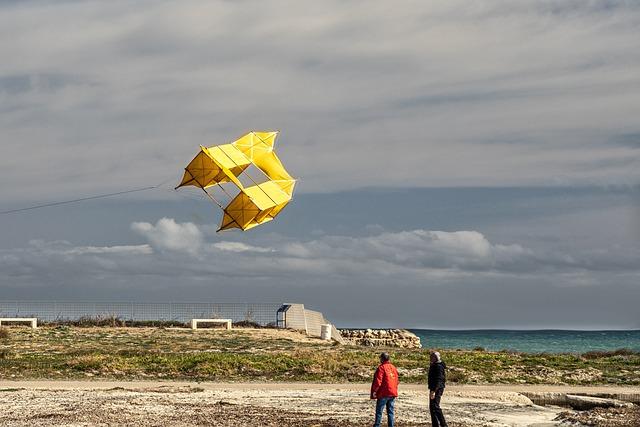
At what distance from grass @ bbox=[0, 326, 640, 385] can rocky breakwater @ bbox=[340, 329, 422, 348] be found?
36.8 ft

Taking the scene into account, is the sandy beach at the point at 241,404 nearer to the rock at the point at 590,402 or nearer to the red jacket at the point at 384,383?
the rock at the point at 590,402

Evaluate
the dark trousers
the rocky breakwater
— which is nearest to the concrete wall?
the rocky breakwater

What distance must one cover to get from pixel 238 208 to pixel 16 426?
13.1 metres

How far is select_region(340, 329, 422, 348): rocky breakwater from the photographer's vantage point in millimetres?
61750

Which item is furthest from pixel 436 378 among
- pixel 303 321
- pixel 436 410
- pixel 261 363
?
pixel 303 321

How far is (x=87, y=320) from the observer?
6197 cm

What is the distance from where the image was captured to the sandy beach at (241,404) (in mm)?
26906

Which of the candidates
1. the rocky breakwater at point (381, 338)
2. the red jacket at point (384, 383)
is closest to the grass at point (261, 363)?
the rocky breakwater at point (381, 338)

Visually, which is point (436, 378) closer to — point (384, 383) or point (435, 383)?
point (435, 383)

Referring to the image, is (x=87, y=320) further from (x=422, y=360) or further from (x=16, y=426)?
(x=16, y=426)

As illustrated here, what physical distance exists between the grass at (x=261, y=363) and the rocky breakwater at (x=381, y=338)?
1122 cm

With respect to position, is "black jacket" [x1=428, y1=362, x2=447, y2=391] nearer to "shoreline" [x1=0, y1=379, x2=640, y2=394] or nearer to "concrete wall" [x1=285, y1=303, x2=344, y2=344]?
"shoreline" [x1=0, y1=379, x2=640, y2=394]

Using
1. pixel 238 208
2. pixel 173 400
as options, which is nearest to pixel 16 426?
pixel 173 400

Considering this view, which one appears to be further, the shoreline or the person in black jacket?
the shoreline
